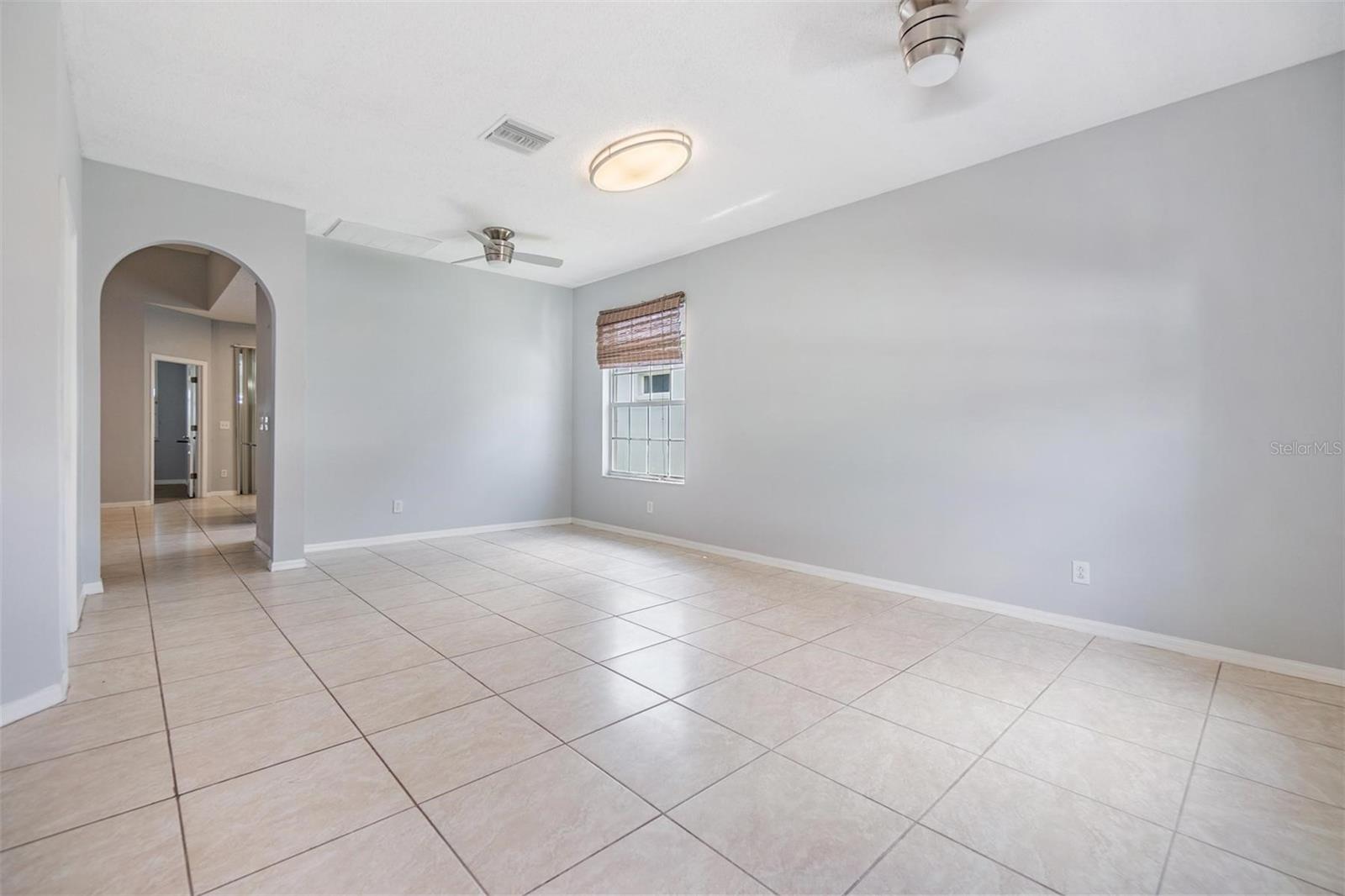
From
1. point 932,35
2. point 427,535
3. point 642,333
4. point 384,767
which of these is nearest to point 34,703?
point 384,767

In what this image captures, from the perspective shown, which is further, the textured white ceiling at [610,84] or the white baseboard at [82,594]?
the white baseboard at [82,594]

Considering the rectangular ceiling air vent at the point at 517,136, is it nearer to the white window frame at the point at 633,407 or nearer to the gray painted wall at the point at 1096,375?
the gray painted wall at the point at 1096,375

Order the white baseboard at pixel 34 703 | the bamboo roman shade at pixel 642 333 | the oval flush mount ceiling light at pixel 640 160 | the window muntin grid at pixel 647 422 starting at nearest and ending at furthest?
the white baseboard at pixel 34 703 < the oval flush mount ceiling light at pixel 640 160 < the bamboo roman shade at pixel 642 333 < the window muntin grid at pixel 647 422

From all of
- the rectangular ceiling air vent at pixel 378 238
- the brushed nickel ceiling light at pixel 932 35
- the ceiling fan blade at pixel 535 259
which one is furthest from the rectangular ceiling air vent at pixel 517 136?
the rectangular ceiling air vent at pixel 378 238

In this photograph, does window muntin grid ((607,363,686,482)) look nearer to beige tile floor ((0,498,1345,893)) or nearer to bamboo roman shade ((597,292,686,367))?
bamboo roman shade ((597,292,686,367))

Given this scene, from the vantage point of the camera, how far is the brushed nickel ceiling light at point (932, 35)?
2.12 metres

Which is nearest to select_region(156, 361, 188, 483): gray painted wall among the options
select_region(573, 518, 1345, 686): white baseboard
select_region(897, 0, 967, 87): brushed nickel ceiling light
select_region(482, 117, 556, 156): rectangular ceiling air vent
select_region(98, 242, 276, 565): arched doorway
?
select_region(98, 242, 276, 565): arched doorway

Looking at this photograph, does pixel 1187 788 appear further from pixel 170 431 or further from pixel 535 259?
pixel 170 431

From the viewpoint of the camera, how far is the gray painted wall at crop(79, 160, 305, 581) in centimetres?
351

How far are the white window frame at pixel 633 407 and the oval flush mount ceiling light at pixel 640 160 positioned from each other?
7.18 ft

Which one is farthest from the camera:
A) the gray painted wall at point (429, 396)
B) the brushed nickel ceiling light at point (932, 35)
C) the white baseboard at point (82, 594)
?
the gray painted wall at point (429, 396)

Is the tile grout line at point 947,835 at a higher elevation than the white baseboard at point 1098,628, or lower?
lower

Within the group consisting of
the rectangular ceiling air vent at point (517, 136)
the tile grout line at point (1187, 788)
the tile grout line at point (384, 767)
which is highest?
the rectangular ceiling air vent at point (517, 136)

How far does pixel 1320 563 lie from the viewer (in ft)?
8.17
